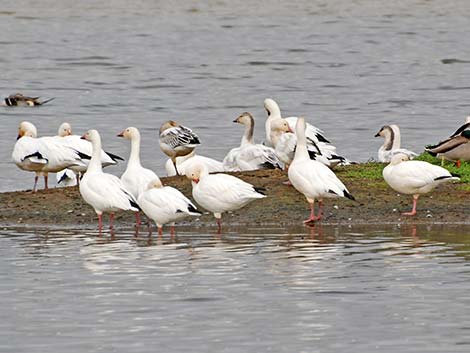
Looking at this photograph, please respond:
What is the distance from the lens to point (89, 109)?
29.2 meters

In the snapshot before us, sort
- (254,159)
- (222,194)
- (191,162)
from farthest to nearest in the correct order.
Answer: (254,159) < (191,162) < (222,194)

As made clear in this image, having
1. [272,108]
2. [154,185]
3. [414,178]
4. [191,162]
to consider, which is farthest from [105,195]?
[272,108]

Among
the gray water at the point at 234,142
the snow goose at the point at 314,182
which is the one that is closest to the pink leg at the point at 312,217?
the snow goose at the point at 314,182

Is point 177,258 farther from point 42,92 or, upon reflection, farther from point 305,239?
point 42,92

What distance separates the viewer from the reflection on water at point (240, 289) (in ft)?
33.8

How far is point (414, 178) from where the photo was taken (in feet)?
52.3

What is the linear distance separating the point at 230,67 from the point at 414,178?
2165cm

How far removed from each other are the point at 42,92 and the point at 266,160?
15007 millimetres

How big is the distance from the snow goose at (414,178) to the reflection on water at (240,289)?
56 centimetres

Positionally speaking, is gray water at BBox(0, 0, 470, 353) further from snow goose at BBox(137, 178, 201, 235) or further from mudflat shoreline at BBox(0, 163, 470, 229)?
mudflat shoreline at BBox(0, 163, 470, 229)

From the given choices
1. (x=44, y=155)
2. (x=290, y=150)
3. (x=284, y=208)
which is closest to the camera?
(x=284, y=208)

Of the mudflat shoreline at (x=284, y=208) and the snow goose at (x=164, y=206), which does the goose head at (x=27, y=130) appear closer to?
the mudflat shoreline at (x=284, y=208)

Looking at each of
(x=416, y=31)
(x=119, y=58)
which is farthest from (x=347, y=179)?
(x=416, y=31)

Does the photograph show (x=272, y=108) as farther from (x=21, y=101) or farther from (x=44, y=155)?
(x=21, y=101)
